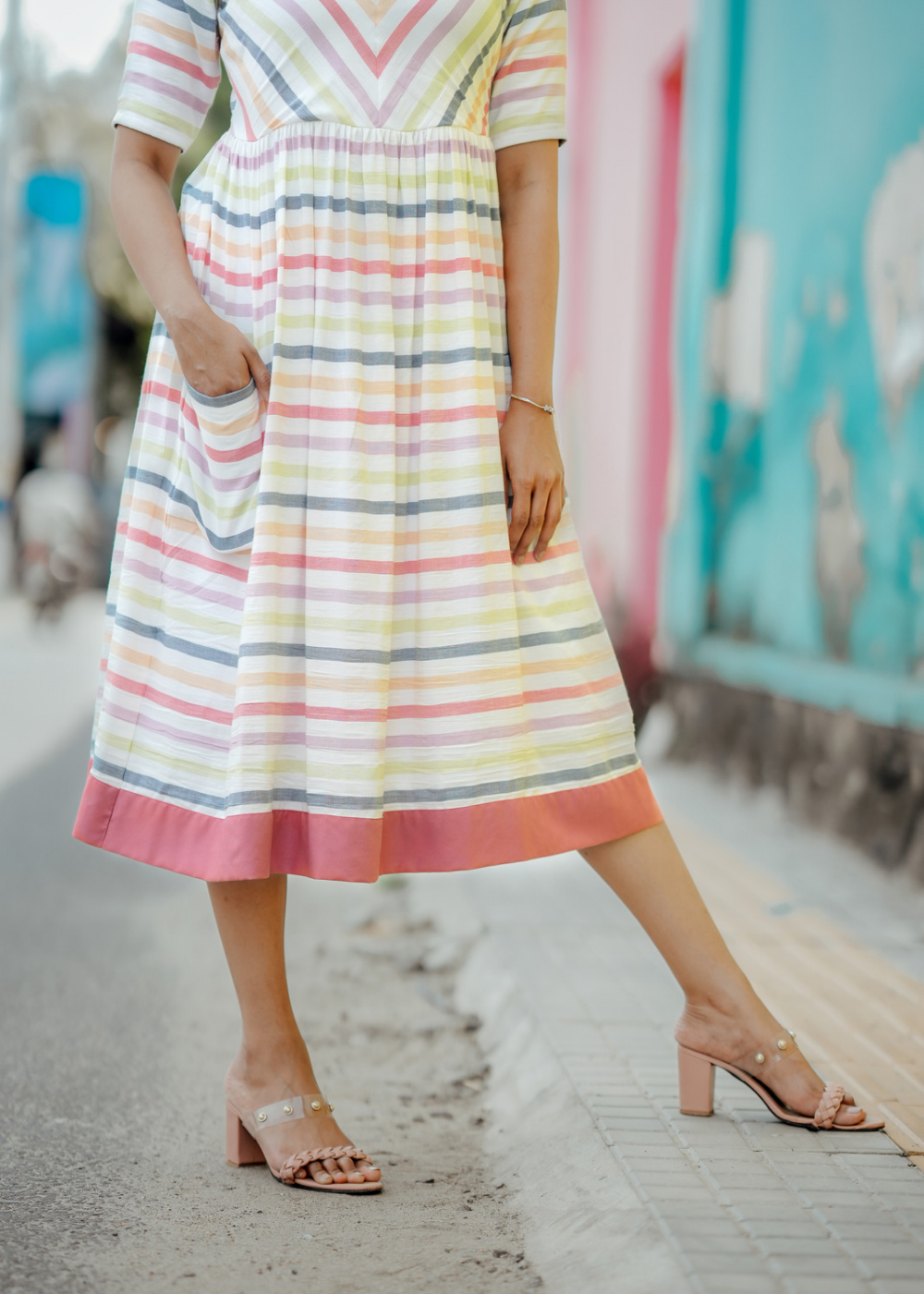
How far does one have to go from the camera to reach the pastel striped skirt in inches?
69.7

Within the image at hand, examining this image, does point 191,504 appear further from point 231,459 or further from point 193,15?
point 193,15

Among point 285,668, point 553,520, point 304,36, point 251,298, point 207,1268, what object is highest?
point 304,36

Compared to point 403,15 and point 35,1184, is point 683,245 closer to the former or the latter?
point 403,15

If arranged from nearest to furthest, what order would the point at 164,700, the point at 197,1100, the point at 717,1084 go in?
the point at 164,700 < the point at 717,1084 < the point at 197,1100

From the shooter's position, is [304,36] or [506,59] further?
[506,59]

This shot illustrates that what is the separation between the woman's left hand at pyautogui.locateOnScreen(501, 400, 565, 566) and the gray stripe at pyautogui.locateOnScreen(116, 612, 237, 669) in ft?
1.33

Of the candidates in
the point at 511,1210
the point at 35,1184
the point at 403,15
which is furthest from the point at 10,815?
the point at 403,15

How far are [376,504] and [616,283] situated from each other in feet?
20.0

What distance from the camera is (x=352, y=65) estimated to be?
5.93 feet

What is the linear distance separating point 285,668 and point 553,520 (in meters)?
0.42

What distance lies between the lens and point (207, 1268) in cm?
171

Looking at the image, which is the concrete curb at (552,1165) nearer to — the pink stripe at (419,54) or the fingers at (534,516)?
the fingers at (534,516)

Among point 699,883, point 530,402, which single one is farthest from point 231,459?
point 699,883

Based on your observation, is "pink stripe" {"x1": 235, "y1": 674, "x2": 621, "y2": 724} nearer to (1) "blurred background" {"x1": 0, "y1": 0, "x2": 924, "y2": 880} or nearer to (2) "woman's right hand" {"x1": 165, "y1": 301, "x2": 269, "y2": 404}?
(2) "woman's right hand" {"x1": 165, "y1": 301, "x2": 269, "y2": 404}
